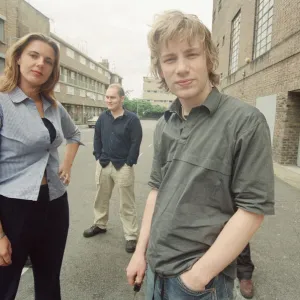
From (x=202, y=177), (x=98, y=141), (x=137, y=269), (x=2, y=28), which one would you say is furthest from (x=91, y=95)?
(x=202, y=177)

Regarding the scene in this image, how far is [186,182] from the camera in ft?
3.89

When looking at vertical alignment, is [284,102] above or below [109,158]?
above

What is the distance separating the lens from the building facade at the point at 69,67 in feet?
76.5

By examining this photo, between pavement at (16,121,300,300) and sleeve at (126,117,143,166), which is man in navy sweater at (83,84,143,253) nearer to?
sleeve at (126,117,143,166)

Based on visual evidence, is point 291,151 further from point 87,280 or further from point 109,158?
point 87,280

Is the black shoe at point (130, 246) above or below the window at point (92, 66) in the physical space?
below

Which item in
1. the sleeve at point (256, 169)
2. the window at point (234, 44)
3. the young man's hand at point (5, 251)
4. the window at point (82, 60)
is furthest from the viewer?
the window at point (82, 60)

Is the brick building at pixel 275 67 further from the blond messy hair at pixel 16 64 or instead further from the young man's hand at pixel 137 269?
the young man's hand at pixel 137 269

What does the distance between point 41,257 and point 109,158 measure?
2065mm

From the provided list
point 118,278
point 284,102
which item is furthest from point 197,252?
point 284,102

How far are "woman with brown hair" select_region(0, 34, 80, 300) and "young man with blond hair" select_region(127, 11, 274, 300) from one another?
38.5 inches

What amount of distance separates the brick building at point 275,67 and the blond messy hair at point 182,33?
7.97 m

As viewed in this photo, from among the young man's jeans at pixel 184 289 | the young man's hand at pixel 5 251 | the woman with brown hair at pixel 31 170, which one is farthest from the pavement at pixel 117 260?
the young man's jeans at pixel 184 289

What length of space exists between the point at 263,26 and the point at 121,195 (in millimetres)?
10867
